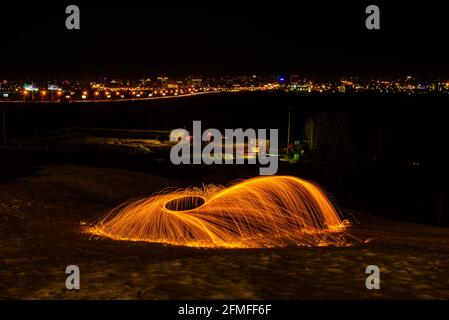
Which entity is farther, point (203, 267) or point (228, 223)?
point (228, 223)

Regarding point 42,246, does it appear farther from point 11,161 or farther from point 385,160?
point 385,160

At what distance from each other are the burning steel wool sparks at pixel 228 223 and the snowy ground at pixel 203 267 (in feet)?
3.04

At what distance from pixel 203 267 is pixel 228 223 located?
5440 mm

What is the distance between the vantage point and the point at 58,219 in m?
15.4

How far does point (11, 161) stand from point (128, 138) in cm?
2971

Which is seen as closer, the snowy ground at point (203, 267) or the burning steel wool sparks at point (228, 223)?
the snowy ground at point (203, 267)

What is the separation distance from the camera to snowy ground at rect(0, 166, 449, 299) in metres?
8.00

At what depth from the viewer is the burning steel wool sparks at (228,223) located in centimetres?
1320

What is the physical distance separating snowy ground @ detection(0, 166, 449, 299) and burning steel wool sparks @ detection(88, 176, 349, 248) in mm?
928

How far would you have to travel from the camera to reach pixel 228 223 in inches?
587

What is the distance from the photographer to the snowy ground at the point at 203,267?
800cm

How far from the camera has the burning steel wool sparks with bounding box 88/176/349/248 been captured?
43.3 feet

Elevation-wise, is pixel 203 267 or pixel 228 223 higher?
pixel 203 267

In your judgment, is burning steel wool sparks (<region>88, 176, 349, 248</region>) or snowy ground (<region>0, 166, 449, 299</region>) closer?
snowy ground (<region>0, 166, 449, 299</region>)
